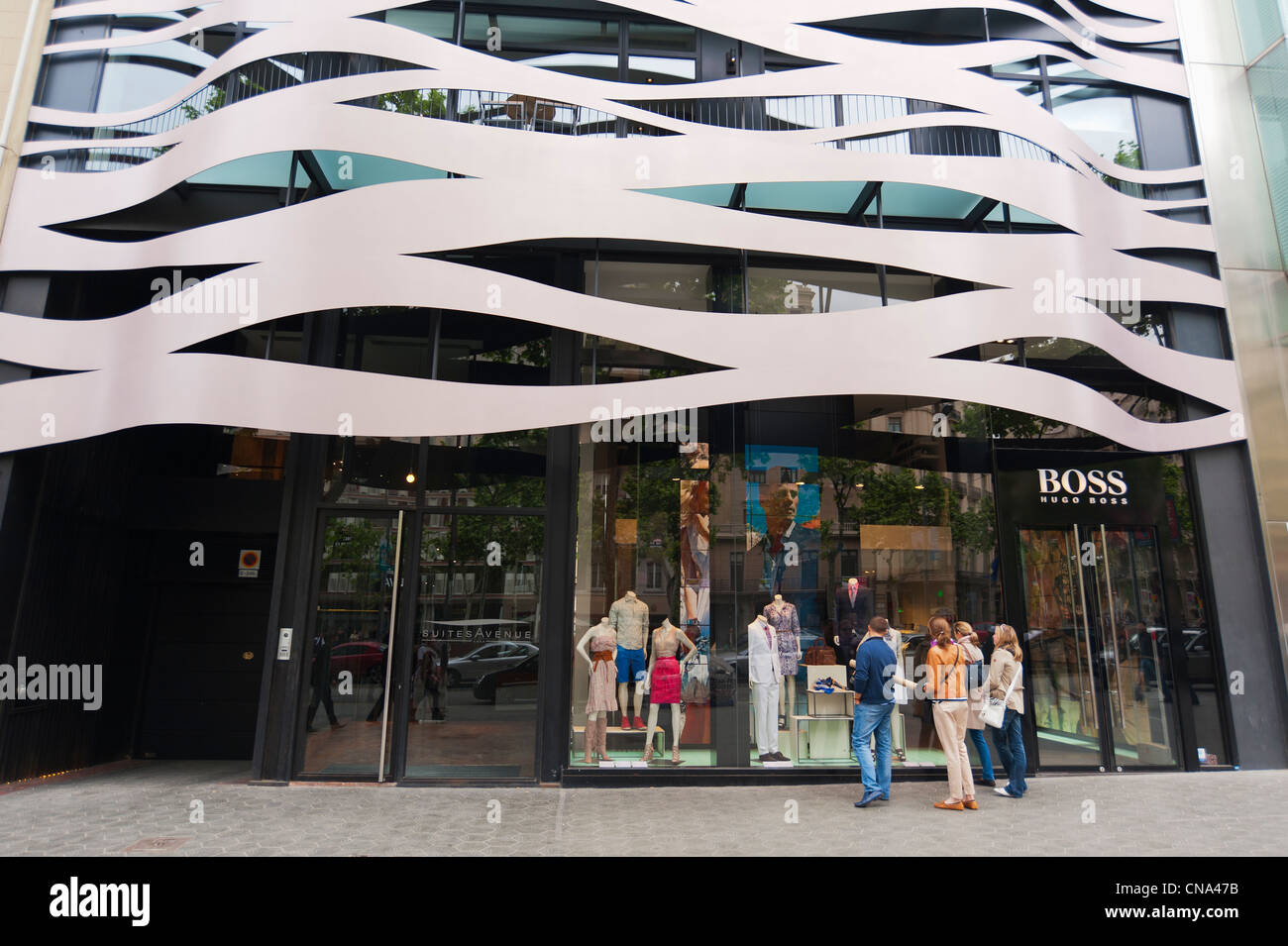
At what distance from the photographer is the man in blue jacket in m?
8.20

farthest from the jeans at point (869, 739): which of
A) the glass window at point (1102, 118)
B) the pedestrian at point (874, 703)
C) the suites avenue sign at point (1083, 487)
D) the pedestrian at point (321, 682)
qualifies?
the glass window at point (1102, 118)

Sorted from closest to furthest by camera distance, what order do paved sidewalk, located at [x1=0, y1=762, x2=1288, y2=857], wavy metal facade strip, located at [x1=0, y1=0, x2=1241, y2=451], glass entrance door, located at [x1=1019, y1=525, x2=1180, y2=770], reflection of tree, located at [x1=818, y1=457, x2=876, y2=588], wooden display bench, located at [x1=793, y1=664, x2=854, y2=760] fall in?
paved sidewalk, located at [x1=0, y1=762, x2=1288, y2=857] → wavy metal facade strip, located at [x1=0, y1=0, x2=1241, y2=451] → wooden display bench, located at [x1=793, y1=664, x2=854, y2=760] → reflection of tree, located at [x1=818, y1=457, x2=876, y2=588] → glass entrance door, located at [x1=1019, y1=525, x2=1180, y2=770]

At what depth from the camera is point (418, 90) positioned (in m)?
9.98

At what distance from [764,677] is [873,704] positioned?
170 cm

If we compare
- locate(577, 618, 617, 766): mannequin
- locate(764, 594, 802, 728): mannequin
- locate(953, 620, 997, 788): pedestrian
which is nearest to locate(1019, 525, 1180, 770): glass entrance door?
locate(953, 620, 997, 788): pedestrian

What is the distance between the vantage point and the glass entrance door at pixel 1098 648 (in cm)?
1023

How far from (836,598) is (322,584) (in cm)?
664

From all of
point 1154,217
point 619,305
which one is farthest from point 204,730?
point 1154,217

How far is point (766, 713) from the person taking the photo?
9.60 m

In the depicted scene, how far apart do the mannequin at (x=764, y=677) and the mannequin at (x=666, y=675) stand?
0.79 m

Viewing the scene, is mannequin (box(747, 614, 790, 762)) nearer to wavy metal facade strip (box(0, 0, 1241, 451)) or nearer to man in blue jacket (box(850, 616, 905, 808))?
man in blue jacket (box(850, 616, 905, 808))

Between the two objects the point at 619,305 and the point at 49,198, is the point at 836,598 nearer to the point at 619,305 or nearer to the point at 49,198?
the point at 619,305

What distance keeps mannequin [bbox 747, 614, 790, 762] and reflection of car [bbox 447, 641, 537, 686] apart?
2.81 m

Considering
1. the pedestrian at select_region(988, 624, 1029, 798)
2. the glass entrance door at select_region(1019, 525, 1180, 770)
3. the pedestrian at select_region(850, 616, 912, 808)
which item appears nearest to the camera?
the pedestrian at select_region(850, 616, 912, 808)
